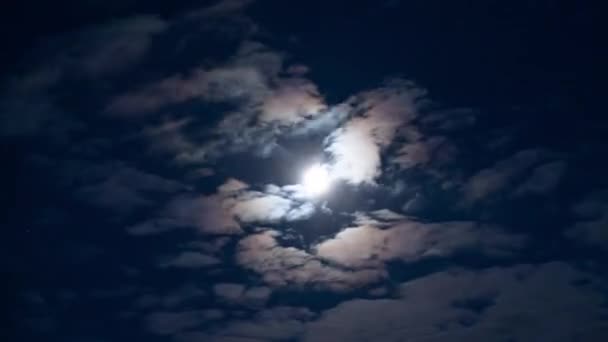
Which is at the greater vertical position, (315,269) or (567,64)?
(567,64)

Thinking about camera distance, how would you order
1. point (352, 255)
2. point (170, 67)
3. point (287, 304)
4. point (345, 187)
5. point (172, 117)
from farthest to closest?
point (287, 304) < point (352, 255) < point (345, 187) < point (172, 117) < point (170, 67)

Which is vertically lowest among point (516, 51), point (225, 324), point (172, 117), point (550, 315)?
point (225, 324)

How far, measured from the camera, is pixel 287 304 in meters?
13.6

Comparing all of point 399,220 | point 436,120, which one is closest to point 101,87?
point 436,120

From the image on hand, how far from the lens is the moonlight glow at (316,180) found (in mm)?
9805

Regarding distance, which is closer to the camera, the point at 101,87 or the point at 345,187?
the point at 101,87

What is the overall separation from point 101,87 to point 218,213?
150 inches

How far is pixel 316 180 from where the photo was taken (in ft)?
32.8

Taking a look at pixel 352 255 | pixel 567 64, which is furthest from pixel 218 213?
pixel 567 64

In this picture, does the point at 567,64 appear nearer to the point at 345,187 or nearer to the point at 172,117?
the point at 345,187

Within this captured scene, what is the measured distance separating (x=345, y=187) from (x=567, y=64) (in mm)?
4828

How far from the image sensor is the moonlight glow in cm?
980

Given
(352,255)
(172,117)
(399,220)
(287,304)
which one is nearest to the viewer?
(172,117)

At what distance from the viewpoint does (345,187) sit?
10.2m
